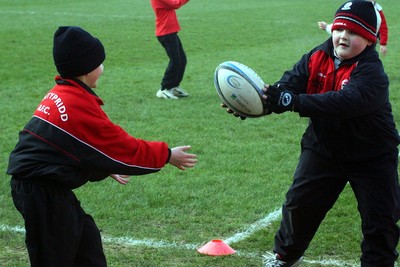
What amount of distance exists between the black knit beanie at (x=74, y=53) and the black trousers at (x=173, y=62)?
7.41m

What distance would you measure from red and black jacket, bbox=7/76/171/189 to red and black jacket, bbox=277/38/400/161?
1.07 metres

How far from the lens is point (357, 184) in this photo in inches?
198

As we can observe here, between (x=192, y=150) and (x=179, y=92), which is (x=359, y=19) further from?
(x=179, y=92)

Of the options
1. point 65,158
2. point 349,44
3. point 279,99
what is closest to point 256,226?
point 279,99

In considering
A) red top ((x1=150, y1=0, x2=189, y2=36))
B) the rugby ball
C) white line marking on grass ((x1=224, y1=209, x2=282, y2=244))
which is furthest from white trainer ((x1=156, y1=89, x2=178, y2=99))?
the rugby ball

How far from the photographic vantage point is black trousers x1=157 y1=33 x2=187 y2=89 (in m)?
12.0

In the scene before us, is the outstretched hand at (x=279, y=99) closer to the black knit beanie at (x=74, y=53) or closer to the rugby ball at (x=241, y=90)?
the rugby ball at (x=241, y=90)

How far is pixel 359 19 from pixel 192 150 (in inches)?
162

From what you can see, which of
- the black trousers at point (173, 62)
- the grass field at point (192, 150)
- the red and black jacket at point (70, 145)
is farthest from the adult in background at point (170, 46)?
the red and black jacket at point (70, 145)

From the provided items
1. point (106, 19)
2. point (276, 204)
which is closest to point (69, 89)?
point (276, 204)

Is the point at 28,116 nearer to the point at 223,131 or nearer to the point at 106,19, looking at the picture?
the point at 223,131

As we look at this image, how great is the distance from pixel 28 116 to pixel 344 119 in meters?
6.37

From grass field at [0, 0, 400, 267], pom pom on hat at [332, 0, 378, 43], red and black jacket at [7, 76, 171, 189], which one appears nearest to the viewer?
red and black jacket at [7, 76, 171, 189]

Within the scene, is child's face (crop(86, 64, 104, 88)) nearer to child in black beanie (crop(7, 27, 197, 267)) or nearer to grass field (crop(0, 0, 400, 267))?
child in black beanie (crop(7, 27, 197, 267))
